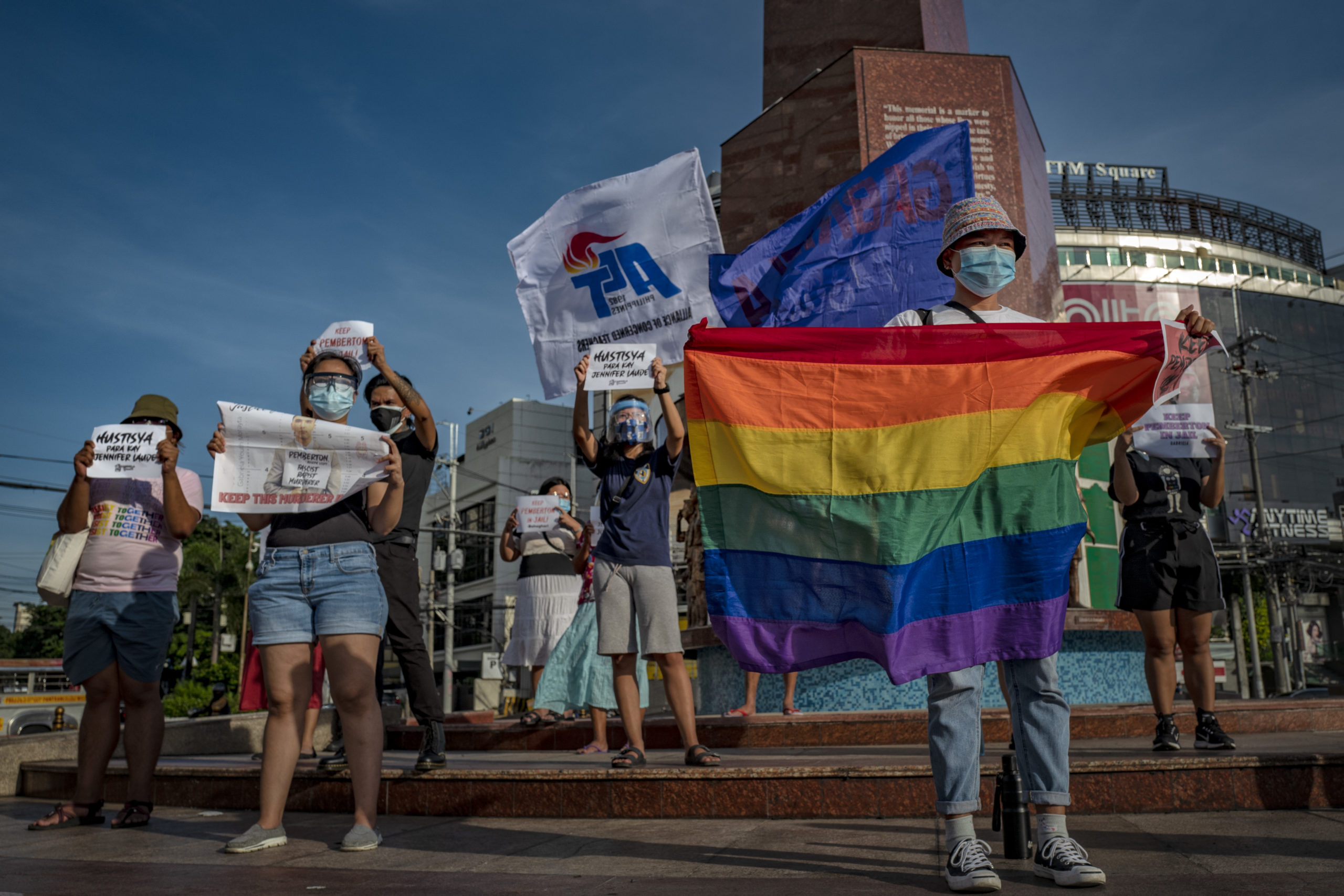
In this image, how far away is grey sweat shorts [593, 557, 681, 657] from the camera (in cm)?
529

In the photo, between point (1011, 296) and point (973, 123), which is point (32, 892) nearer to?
point (1011, 296)

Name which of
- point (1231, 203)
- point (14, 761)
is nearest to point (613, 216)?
point (14, 761)

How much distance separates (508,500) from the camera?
6100cm

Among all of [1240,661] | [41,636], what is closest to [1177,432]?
[1240,661]

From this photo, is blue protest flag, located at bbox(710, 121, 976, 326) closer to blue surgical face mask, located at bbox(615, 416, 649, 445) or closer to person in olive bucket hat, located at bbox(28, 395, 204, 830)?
blue surgical face mask, located at bbox(615, 416, 649, 445)

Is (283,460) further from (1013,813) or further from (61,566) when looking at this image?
(1013,813)

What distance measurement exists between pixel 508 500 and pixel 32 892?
2302 inches

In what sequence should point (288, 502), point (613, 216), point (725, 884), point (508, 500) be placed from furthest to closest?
point (508, 500)
point (613, 216)
point (288, 502)
point (725, 884)

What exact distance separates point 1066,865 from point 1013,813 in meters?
0.47

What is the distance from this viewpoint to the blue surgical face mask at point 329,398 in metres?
4.42

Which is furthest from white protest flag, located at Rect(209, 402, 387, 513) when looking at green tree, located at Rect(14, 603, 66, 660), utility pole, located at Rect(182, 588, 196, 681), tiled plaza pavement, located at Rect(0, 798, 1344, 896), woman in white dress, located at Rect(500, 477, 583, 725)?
green tree, located at Rect(14, 603, 66, 660)

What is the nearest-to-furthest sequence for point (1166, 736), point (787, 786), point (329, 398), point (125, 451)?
point (787, 786) < point (329, 398) < point (125, 451) < point (1166, 736)

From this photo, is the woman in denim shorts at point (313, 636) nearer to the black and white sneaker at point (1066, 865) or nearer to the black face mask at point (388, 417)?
the black face mask at point (388, 417)

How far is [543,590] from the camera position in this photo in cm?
919
